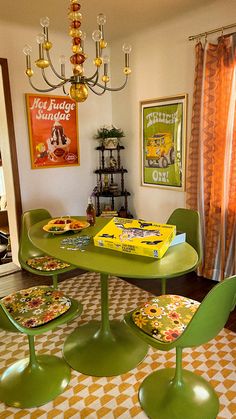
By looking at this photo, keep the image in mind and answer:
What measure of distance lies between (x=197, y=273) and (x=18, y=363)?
1.96 m

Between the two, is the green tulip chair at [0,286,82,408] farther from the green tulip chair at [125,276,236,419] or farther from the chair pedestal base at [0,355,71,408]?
the green tulip chair at [125,276,236,419]

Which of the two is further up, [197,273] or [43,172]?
[43,172]

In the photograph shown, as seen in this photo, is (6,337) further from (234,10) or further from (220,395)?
(234,10)

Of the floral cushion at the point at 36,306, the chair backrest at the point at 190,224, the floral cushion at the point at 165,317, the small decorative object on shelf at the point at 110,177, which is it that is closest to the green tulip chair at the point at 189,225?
the chair backrest at the point at 190,224

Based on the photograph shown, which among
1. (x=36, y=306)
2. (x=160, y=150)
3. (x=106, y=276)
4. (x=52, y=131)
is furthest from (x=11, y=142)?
(x=36, y=306)

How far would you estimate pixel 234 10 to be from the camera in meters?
2.59

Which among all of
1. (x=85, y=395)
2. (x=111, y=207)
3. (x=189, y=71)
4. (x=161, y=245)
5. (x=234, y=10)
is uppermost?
(x=234, y=10)

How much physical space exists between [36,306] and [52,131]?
230 cm

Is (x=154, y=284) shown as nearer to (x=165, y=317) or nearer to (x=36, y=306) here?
(x=165, y=317)

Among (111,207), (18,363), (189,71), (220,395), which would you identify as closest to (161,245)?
(220,395)

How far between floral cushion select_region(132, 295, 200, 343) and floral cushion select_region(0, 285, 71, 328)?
17.5 inches

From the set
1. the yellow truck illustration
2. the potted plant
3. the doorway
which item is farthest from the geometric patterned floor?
the potted plant

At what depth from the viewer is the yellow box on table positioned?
1.69 meters

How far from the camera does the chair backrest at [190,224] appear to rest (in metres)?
2.46
